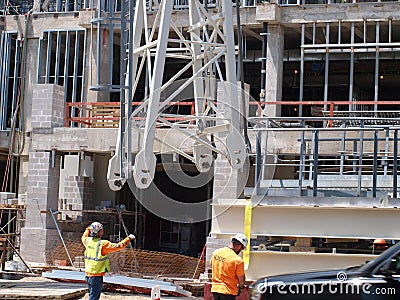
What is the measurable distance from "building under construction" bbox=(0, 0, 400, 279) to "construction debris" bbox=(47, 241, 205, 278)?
0.71m

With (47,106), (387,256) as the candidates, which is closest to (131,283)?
(47,106)

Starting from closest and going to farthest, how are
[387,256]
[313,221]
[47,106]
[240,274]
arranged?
[387,256] → [240,274] → [313,221] → [47,106]

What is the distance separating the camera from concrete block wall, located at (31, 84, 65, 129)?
964 inches

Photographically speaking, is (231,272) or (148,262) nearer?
(231,272)

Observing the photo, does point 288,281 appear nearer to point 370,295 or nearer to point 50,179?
point 370,295

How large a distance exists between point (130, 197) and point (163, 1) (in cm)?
1426

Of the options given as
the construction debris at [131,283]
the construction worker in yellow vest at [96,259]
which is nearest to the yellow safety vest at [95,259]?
the construction worker in yellow vest at [96,259]

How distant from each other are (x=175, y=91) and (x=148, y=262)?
8.90 meters

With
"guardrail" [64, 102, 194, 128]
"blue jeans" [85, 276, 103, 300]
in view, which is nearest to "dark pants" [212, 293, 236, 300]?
"blue jeans" [85, 276, 103, 300]

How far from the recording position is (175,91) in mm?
16125

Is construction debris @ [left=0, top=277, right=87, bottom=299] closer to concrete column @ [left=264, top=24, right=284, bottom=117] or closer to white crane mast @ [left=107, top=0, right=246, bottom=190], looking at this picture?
white crane mast @ [left=107, top=0, right=246, bottom=190]

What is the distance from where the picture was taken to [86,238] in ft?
47.3

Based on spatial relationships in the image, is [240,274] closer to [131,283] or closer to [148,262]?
[131,283]

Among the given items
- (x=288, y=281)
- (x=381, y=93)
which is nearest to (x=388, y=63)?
(x=381, y=93)
